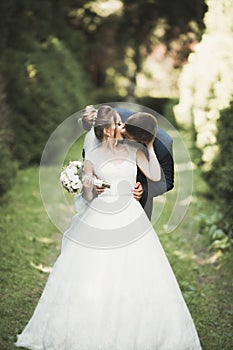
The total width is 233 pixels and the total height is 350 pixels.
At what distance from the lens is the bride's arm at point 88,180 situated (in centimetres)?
434

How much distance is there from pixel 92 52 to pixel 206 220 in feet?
70.1

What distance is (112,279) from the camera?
166 inches

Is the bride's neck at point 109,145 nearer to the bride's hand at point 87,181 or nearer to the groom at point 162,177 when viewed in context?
the bride's hand at point 87,181

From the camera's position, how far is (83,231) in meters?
4.38

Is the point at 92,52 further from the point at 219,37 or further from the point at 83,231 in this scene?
the point at 83,231

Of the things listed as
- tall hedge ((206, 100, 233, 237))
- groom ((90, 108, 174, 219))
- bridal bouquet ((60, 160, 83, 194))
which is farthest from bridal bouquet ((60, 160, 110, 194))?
tall hedge ((206, 100, 233, 237))

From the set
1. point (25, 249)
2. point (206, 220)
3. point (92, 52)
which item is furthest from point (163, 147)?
point (92, 52)

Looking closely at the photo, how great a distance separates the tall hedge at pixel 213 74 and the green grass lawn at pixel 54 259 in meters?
1.20

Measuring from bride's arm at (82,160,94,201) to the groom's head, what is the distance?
39 cm

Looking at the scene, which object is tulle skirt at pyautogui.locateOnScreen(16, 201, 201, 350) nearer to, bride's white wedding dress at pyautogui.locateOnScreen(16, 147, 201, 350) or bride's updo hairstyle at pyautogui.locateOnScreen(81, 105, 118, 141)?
bride's white wedding dress at pyautogui.locateOnScreen(16, 147, 201, 350)

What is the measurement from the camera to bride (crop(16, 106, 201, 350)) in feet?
13.7

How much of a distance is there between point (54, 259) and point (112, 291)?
9.59ft

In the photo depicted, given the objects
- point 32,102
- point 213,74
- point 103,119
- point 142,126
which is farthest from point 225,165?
point 32,102

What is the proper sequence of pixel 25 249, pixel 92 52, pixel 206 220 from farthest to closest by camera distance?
pixel 92 52, pixel 206 220, pixel 25 249
